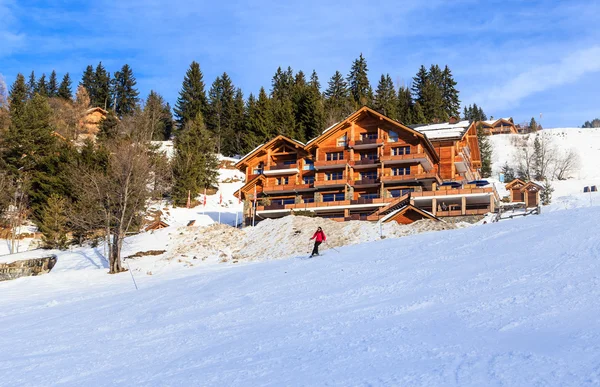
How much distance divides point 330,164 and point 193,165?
688 inches

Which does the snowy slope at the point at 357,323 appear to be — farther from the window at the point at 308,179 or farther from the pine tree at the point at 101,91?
the pine tree at the point at 101,91

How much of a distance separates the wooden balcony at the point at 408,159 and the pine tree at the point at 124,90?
59.0 m

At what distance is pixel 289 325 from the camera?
11.7m

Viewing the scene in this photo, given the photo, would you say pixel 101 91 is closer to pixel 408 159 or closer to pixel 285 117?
pixel 285 117

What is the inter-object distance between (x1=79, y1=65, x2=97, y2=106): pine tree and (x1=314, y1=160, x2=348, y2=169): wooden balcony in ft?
193

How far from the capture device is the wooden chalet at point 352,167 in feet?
160

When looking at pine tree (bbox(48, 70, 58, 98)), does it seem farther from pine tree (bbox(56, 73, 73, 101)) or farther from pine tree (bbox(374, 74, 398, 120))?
pine tree (bbox(374, 74, 398, 120))

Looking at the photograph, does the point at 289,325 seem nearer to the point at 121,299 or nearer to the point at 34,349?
the point at 34,349

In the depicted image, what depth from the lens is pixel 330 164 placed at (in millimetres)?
51906

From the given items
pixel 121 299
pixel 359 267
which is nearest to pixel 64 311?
pixel 121 299

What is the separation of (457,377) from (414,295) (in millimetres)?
6592

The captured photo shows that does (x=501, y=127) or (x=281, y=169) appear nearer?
(x=281, y=169)

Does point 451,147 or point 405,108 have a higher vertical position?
point 405,108

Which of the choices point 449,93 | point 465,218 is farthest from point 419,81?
point 465,218
